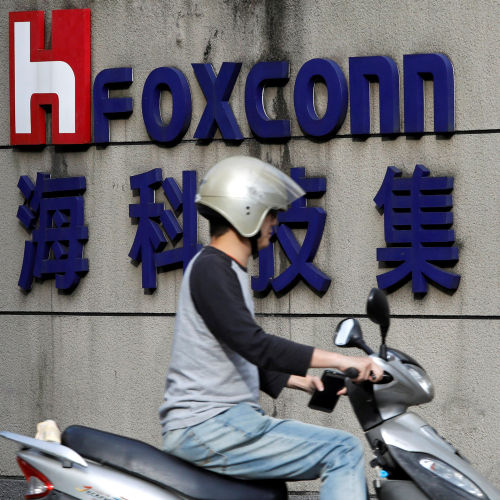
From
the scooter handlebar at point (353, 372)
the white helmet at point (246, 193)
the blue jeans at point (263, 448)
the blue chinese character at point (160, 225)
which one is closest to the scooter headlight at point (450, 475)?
the blue jeans at point (263, 448)

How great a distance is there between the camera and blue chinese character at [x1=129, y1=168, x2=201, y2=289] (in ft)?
21.7

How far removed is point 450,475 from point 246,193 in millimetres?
1022

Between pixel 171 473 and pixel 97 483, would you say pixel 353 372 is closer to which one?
pixel 171 473

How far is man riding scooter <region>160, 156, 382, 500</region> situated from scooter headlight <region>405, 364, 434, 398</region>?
183 millimetres

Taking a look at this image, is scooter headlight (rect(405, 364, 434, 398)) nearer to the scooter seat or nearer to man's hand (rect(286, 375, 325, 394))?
man's hand (rect(286, 375, 325, 394))

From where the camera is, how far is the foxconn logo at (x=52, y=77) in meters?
6.91

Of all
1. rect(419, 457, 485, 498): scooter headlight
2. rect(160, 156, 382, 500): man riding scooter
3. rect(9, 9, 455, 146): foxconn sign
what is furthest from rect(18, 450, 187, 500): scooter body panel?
rect(9, 9, 455, 146): foxconn sign

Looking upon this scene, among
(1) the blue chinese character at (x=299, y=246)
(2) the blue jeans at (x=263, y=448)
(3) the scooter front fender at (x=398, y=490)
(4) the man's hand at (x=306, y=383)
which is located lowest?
(3) the scooter front fender at (x=398, y=490)

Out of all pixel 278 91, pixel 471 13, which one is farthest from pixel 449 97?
pixel 278 91

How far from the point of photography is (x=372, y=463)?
10.7 ft

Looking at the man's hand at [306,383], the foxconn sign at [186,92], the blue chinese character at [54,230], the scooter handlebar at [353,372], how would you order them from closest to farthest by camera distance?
1. the scooter handlebar at [353,372]
2. the man's hand at [306,383]
3. the foxconn sign at [186,92]
4. the blue chinese character at [54,230]

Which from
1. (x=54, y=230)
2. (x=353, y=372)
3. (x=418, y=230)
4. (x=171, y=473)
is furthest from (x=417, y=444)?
(x=54, y=230)

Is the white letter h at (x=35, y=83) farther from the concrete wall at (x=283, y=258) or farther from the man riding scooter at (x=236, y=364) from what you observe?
the man riding scooter at (x=236, y=364)

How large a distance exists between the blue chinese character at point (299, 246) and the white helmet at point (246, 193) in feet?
9.87
